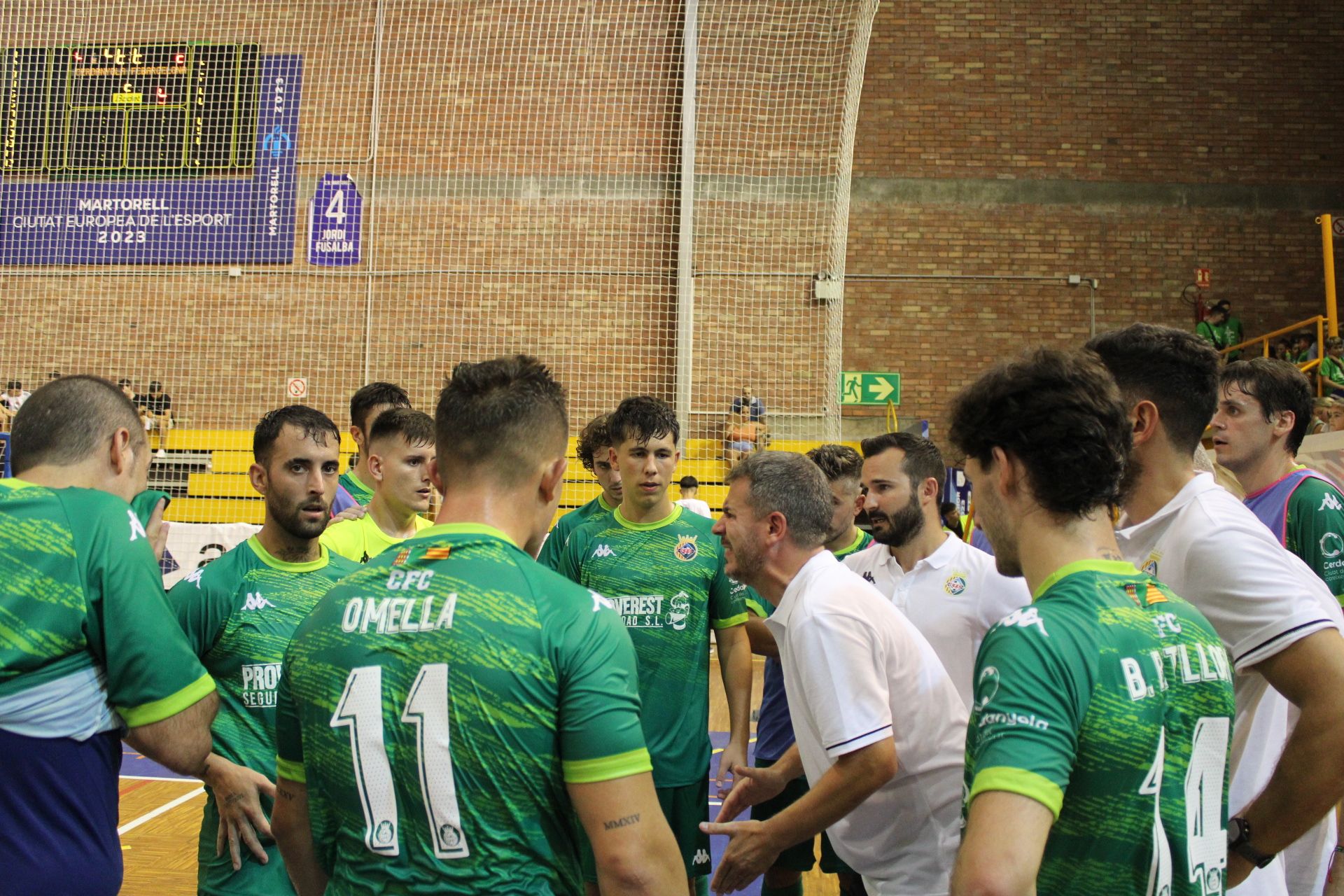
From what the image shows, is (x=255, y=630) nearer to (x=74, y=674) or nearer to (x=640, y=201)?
(x=74, y=674)

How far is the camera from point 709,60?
1259 cm

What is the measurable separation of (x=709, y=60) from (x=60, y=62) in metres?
8.73

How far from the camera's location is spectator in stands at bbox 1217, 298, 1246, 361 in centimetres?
1539

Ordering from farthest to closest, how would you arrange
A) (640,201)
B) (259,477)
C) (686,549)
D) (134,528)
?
(640,201)
(686,549)
(259,477)
(134,528)

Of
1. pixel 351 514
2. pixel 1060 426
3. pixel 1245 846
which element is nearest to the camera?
pixel 1060 426

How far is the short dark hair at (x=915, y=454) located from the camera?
399 cm

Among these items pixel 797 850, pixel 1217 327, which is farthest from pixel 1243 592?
pixel 1217 327

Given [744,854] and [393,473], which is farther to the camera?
[393,473]

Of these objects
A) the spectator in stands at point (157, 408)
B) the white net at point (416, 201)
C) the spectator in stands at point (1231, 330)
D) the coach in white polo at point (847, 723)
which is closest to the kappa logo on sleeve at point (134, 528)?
the coach in white polo at point (847, 723)

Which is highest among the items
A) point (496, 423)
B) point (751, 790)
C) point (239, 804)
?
point (496, 423)

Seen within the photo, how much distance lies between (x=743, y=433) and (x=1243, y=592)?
10.2m

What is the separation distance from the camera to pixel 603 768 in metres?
1.79

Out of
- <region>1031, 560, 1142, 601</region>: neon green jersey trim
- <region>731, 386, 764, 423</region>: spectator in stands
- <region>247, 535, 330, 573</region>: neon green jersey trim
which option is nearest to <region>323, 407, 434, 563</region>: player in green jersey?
<region>247, 535, 330, 573</region>: neon green jersey trim

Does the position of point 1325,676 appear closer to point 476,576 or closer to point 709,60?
point 476,576
